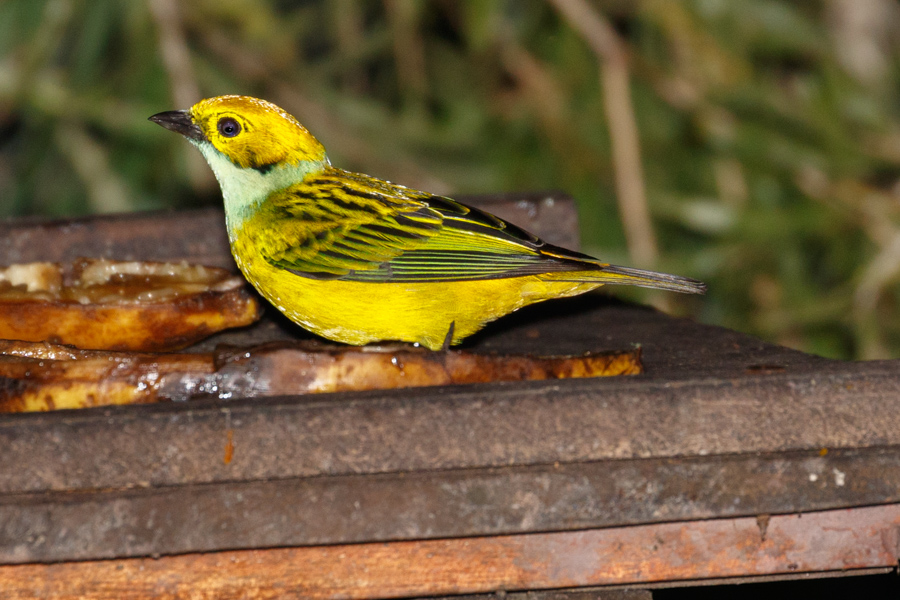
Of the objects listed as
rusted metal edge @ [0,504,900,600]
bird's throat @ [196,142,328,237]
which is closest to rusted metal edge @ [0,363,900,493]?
rusted metal edge @ [0,504,900,600]

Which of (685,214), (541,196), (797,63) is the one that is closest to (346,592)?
(541,196)

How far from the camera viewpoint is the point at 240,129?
3.59 meters

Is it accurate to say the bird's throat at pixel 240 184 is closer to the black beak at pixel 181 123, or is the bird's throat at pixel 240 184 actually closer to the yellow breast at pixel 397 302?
the black beak at pixel 181 123

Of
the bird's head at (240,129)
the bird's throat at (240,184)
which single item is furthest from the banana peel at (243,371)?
the bird's head at (240,129)

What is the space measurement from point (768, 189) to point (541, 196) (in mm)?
3521

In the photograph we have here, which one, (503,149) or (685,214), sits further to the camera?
(503,149)

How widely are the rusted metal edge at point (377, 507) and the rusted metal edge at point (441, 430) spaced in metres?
0.04

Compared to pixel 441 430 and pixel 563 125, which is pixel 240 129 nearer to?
pixel 441 430

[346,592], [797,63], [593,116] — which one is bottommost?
[346,592]

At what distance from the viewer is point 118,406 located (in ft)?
8.13

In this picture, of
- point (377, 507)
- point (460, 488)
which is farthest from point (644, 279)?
point (377, 507)

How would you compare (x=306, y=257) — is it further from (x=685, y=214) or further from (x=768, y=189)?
(x=768, y=189)

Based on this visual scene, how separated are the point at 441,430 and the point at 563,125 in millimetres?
5158

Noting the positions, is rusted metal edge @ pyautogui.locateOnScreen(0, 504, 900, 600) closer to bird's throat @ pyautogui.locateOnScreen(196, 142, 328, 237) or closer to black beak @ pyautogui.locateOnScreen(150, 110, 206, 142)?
bird's throat @ pyautogui.locateOnScreen(196, 142, 328, 237)
